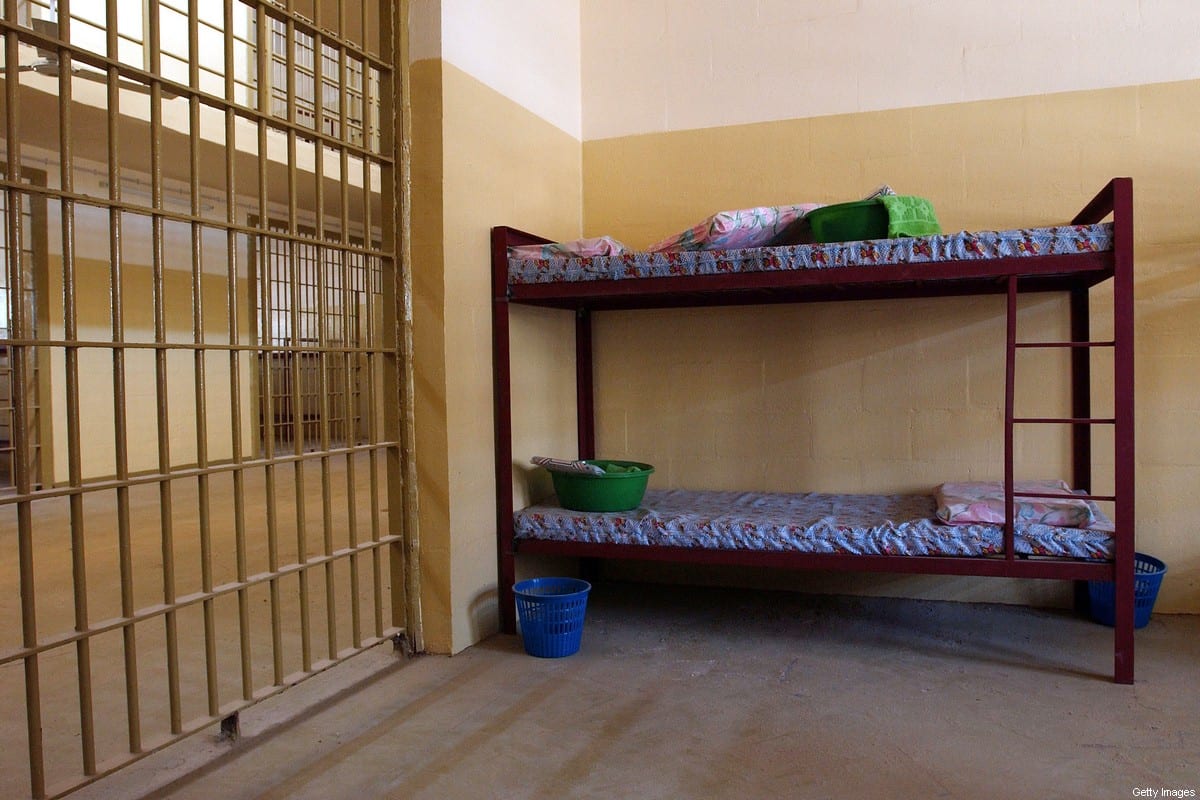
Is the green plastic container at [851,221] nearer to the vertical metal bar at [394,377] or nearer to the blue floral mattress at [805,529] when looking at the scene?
the blue floral mattress at [805,529]

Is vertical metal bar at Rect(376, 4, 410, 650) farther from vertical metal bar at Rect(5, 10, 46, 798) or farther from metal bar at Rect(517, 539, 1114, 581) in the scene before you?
vertical metal bar at Rect(5, 10, 46, 798)

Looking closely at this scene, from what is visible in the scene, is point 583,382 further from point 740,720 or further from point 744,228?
point 740,720

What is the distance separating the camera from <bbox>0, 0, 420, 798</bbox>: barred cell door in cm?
253

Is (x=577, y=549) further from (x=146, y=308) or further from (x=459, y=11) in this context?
(x=146, y=308)

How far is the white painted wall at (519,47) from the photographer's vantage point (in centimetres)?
390

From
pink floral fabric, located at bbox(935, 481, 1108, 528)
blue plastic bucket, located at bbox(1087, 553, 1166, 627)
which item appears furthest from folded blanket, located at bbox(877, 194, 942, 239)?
blue plastic bucket, located at bbox(1087, 553, 1166, 627)

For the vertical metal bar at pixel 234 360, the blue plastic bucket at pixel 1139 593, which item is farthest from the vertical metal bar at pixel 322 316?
the blue plastic bucket at pixel 1139 593

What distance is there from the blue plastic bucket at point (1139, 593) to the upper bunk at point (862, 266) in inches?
55.0

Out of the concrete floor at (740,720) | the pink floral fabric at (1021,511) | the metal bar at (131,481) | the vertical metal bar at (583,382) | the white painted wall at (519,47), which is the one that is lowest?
the concrete floor at (740,720)

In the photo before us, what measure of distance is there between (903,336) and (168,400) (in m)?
4.52

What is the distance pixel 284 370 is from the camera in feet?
41.3

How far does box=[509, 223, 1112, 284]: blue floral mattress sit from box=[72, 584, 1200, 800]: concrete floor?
1736mm

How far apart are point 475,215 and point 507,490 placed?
Result: 1.32 m

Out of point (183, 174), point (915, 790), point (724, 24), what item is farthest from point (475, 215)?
point (183, 174)
